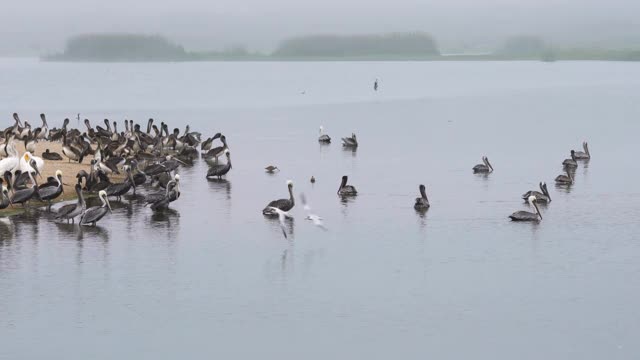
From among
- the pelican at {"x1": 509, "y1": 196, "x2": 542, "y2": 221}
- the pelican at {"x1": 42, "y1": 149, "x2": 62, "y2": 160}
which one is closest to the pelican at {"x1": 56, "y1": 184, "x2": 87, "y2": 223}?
the pelican at {"x1": 509, "y1": 196, "x2": 542, "y2": 221}

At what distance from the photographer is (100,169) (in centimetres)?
3322

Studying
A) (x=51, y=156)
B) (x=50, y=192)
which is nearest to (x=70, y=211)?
(x=50, y=192)

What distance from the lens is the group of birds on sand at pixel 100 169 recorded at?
92.6 ft

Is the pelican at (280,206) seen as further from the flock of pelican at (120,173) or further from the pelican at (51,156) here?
the pelican at (51,156)

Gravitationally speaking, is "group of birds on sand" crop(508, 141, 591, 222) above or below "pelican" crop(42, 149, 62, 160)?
below

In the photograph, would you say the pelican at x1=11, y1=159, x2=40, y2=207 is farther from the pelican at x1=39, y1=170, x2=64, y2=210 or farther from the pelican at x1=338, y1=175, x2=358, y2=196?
the pelican at x1=338, y1=175, x2=358, y2=196

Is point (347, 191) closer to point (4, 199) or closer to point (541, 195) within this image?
point (541, 195)

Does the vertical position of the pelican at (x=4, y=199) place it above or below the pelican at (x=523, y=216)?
above

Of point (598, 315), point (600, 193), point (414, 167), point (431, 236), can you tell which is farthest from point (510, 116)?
point (598, 315)

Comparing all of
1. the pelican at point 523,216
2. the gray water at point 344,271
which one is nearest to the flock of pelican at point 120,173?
the pelican at point 523,216

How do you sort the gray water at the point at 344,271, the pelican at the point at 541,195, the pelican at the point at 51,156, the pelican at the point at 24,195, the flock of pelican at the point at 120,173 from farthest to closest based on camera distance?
1. the pelican at the point at 51,156
2. the pelican at the point at 541,195
3. the pelican at the point at 24,195
4. the flock of pelican at the point at 120,173
5. the gray water at the point at 344,271

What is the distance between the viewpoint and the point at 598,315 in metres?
18.5

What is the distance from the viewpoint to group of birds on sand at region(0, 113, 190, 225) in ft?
92.6

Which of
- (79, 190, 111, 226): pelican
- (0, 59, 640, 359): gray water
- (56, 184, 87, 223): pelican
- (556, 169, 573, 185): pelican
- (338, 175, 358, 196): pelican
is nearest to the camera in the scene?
(0, 59, 640, 359): gray water
